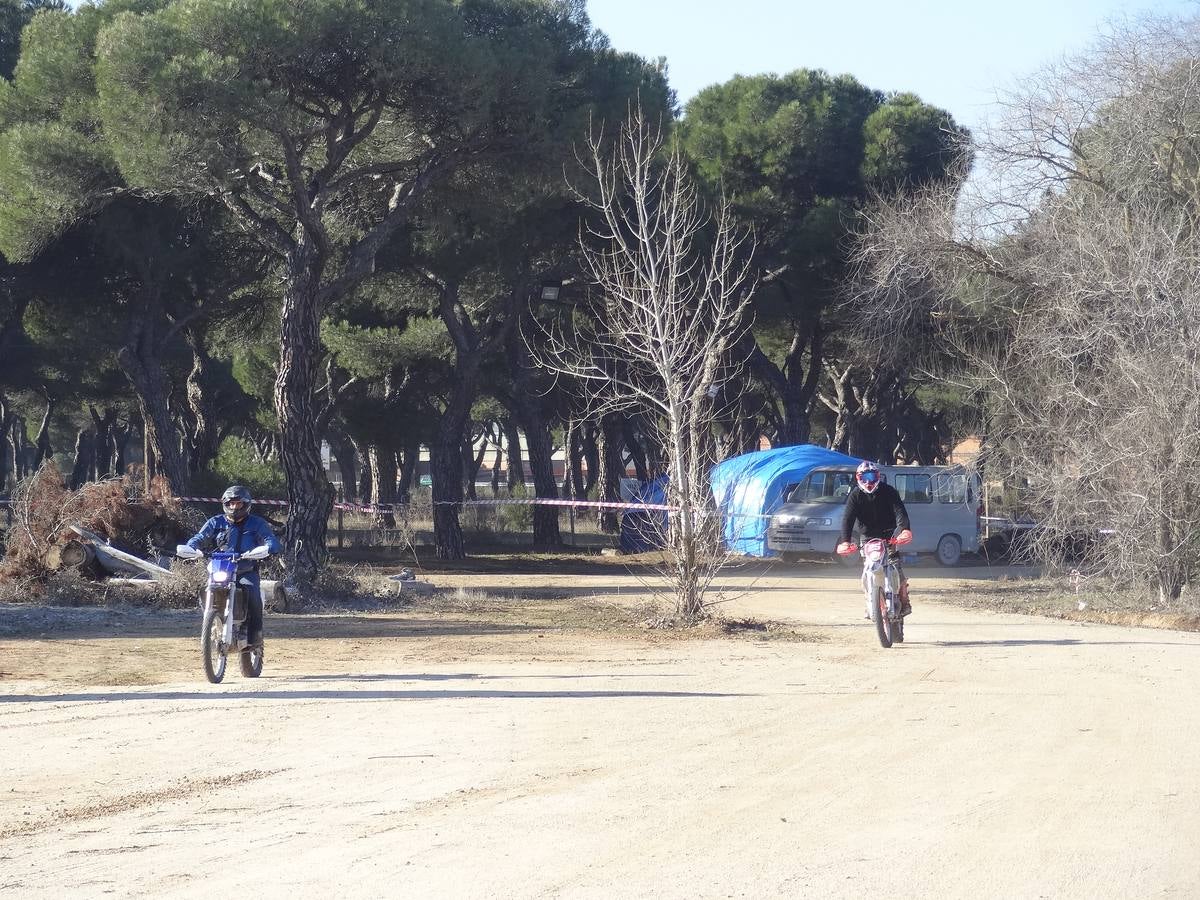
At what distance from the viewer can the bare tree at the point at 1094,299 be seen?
16922 millimetres

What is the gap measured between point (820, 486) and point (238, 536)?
1888 cm

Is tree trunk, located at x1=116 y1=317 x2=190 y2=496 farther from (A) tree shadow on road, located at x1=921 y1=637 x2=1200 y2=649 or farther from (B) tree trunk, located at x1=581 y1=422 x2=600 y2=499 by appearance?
(B) tree trunk, located at x1=581 y1=422 x2=600 y2=499

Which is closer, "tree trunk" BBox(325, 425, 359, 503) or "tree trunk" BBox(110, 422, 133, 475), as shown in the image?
"tree trunk" BBox(325, 425, 359, 503)

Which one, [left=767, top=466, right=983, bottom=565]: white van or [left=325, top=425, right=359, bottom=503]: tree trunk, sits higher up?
[left=325, top=425, right=359, bottom=503]: tree trunk

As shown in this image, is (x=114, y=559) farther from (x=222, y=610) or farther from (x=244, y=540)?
(x=222, y=610)

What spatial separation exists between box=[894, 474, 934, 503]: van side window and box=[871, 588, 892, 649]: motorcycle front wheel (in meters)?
15.6

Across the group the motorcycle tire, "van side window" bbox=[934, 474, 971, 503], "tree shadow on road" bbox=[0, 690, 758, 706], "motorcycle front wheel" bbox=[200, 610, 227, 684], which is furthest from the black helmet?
"van side window" bbox=[934, 474, 971, 503]

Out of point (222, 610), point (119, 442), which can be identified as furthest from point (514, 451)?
point (222, 610)

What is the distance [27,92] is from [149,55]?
508 centimetres

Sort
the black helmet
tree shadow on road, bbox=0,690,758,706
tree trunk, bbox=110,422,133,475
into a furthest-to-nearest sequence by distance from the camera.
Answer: tree trunk, bbox=110,422,133,475
the black helmet
tree shadow on road, bbox=0,690,758,706

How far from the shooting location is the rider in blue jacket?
454 inches

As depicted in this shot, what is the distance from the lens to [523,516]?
39.0 m

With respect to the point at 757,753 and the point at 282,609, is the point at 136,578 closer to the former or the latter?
the point at 282,609

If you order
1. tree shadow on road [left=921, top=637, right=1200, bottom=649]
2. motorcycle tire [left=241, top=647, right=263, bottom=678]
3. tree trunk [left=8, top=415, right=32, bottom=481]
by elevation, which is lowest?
tree shadow on road [left=921, top=637, right=1200, bottom=649]
